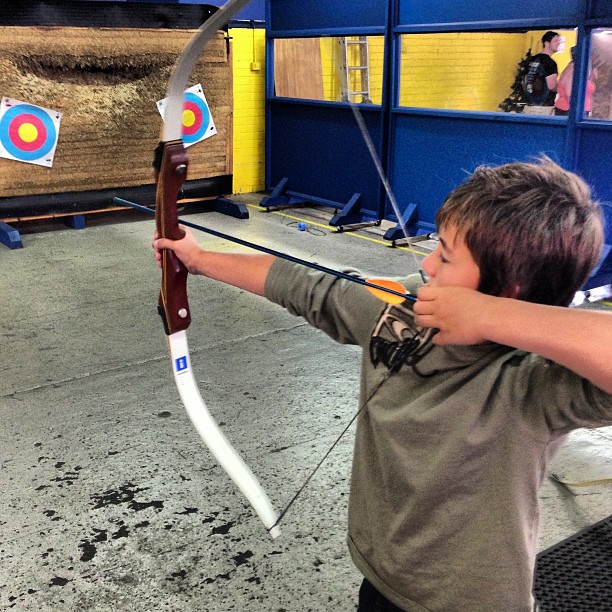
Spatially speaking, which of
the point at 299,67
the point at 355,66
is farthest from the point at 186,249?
the point at 299,67

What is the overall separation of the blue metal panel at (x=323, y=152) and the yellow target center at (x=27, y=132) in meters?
1.93

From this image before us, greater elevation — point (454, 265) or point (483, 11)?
point (483, 11)

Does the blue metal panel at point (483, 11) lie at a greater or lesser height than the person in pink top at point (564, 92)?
greater

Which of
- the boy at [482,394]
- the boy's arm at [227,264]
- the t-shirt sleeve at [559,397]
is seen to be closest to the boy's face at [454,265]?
the boy at [482,394]

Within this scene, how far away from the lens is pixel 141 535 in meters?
1.75

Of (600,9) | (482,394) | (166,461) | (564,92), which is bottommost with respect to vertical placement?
(166,461)

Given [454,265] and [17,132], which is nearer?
[454,265]

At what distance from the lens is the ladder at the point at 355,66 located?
18.3 ft

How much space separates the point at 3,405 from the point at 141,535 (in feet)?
2.96

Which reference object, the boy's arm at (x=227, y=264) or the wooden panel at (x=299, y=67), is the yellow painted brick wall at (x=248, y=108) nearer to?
the wooden panel at (x=299, y=67)

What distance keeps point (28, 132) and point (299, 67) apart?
7.30ft

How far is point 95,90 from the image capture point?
475 cm

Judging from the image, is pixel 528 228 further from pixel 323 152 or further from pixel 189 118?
pixel 323 152

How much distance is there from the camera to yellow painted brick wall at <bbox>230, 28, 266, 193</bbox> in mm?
5926
